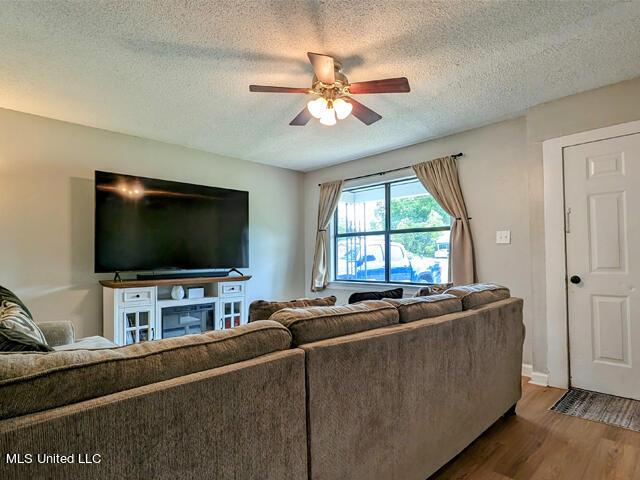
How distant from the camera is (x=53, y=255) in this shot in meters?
3.38

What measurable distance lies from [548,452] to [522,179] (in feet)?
7.63

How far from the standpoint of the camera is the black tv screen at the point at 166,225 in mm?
3490

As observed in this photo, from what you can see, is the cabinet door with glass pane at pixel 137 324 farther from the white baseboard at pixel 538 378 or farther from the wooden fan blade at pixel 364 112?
the white baseboard at pixel 538 378

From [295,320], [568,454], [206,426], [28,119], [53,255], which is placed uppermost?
[28,119]

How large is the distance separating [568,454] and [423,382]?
111 cm

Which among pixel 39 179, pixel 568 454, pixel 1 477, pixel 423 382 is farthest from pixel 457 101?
pixel 39 179

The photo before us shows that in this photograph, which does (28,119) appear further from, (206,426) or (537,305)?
(537,305)

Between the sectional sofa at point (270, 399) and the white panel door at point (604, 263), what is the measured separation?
1491 millimetres

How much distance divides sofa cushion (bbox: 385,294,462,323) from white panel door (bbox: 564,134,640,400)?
62.9 inches

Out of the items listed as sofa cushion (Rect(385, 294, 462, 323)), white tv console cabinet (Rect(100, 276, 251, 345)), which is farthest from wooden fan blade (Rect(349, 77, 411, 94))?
white tv console cabinet (Rect(100, 276, 251, 345))

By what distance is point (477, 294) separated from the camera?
85.7 inches

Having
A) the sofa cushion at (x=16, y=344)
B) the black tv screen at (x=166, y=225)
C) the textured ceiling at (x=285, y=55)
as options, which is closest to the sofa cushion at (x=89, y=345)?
the black tv screen at (x=166, y=225)

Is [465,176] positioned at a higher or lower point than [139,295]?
higher

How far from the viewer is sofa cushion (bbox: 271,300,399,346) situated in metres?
1.32
